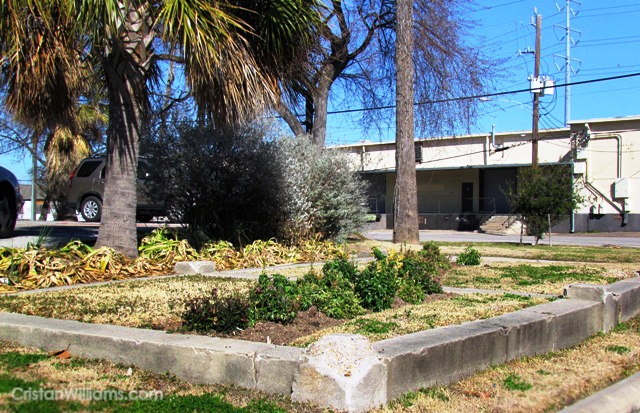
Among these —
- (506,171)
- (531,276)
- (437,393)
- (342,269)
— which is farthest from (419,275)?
(506,171)

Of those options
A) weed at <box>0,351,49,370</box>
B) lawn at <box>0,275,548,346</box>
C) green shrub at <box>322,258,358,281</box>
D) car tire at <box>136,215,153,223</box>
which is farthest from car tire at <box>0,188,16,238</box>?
weed at <box>0,351,49,370</box>

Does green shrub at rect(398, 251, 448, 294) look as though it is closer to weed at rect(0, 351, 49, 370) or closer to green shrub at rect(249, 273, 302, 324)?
green shrub at rect(249, 273, 302, 324)

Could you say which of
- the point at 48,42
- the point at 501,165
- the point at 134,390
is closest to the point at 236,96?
the point at 48,42

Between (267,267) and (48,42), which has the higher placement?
(48,42)

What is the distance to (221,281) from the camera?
8680mm

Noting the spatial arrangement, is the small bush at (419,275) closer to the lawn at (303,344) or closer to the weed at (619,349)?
the lawn at (303,344)

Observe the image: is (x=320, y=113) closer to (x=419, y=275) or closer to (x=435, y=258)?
(x=435, y=258)

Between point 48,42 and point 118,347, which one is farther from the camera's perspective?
point 48,42

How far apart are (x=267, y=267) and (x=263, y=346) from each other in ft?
20.6

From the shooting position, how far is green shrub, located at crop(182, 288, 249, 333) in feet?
17.6

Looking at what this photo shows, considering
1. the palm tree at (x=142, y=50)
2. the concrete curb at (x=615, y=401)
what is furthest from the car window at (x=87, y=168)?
Answer: the concrete curb at (x=615, y=401)

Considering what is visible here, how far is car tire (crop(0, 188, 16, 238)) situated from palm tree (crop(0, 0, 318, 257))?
2340 millimetres

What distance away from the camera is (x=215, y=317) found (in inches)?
213

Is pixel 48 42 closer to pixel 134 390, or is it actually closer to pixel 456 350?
pixel 134 390
